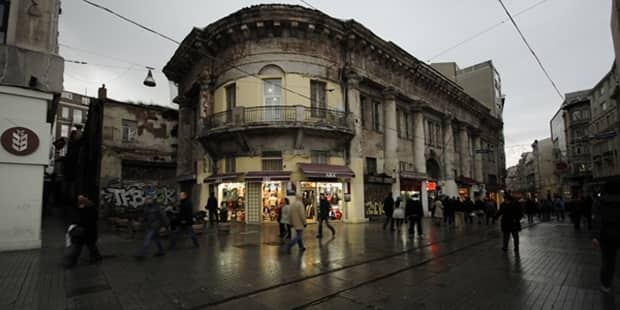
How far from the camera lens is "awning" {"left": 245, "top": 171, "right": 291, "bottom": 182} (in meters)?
17.2

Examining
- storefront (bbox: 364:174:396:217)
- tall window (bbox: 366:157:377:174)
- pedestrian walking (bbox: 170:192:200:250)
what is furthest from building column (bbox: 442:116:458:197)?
pedestrian walking (bbox: 170:192:200:250)

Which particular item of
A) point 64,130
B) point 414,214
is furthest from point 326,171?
point 64,130

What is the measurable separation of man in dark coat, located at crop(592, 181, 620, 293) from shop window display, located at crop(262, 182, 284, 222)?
14.2m

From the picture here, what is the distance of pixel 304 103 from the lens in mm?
18422

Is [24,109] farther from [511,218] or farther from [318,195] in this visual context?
[511,218]

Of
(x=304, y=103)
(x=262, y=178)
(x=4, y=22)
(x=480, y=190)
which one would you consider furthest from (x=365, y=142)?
(x=480, y=190)

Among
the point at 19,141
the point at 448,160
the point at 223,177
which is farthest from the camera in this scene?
the point at 448,160

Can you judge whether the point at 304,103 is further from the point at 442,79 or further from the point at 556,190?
the point at 556,190

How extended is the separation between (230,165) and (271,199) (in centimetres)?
332

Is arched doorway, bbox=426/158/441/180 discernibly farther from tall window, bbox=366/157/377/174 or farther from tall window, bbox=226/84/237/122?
tall window, bbox=226/84/237/122

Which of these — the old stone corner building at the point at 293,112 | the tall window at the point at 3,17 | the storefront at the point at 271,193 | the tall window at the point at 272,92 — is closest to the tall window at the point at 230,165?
the old stone corner building at the point at 293,112

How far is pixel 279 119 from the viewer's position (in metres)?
17.8

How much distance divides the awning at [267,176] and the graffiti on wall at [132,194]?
8.49 meters

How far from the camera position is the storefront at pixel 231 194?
18.5 metres
